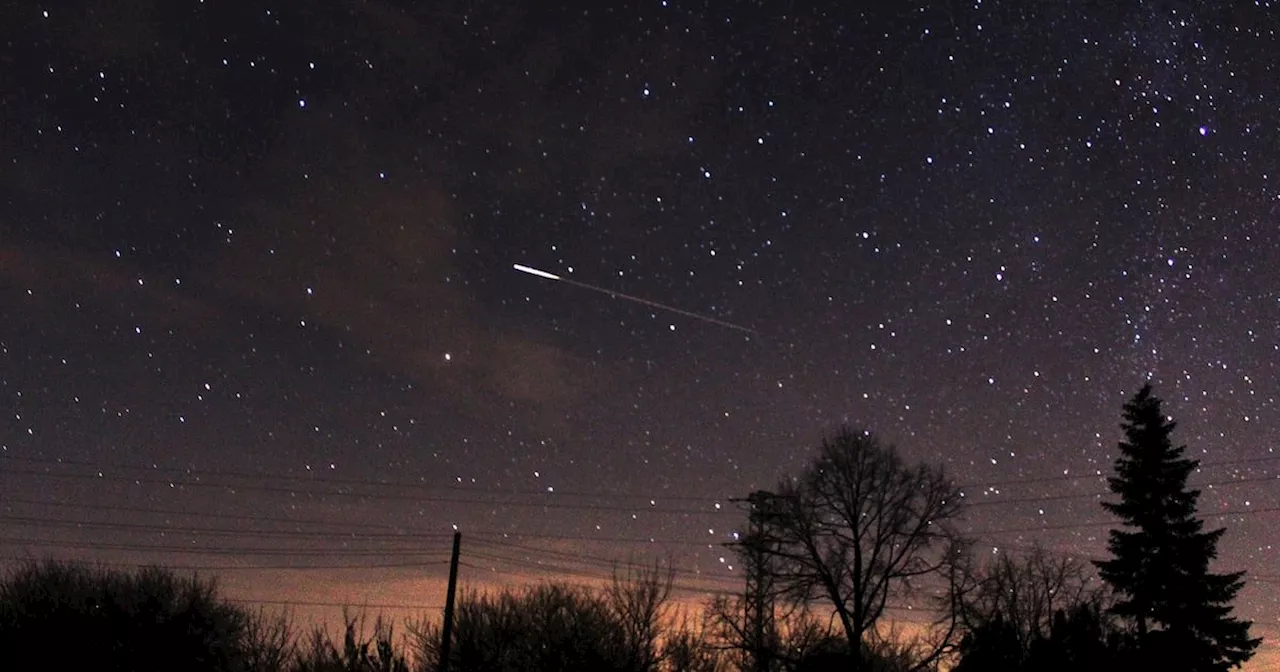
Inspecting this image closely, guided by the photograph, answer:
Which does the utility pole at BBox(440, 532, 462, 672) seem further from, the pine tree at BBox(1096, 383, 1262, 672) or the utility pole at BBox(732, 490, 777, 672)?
the pine tree at BBox(1096, 383, 1262, 672)

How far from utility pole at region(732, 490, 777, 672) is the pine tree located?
12.2m

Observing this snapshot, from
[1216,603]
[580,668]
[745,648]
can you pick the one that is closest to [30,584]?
[580,668]

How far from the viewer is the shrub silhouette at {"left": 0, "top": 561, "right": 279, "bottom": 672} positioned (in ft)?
155

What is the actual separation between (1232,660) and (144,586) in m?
A: 42.3

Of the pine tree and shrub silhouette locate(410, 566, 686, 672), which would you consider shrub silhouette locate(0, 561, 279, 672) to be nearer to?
shrub silhouette locate(410, 566, 686, 672)

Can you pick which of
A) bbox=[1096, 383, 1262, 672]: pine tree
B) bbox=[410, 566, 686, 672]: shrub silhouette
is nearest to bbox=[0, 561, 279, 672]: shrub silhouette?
bbox=[410, 566, 686, 672]: shrub silhouette

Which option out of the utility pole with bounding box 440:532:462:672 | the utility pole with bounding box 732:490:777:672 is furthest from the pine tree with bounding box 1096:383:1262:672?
the utility pole with bounding box 440:532:462:672

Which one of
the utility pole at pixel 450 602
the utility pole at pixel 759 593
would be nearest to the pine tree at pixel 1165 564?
the utility pole at pixel 759 593

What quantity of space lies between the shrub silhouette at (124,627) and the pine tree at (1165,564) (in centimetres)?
3265

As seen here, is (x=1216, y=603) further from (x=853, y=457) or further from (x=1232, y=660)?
(x=853, y=457)

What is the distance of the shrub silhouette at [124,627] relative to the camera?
1857 inches

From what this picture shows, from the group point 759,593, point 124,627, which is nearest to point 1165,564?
point 759,593

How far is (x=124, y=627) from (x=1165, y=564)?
130 ft

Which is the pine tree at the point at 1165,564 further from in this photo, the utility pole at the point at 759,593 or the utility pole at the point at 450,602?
the utility pole at the point at 450,602
